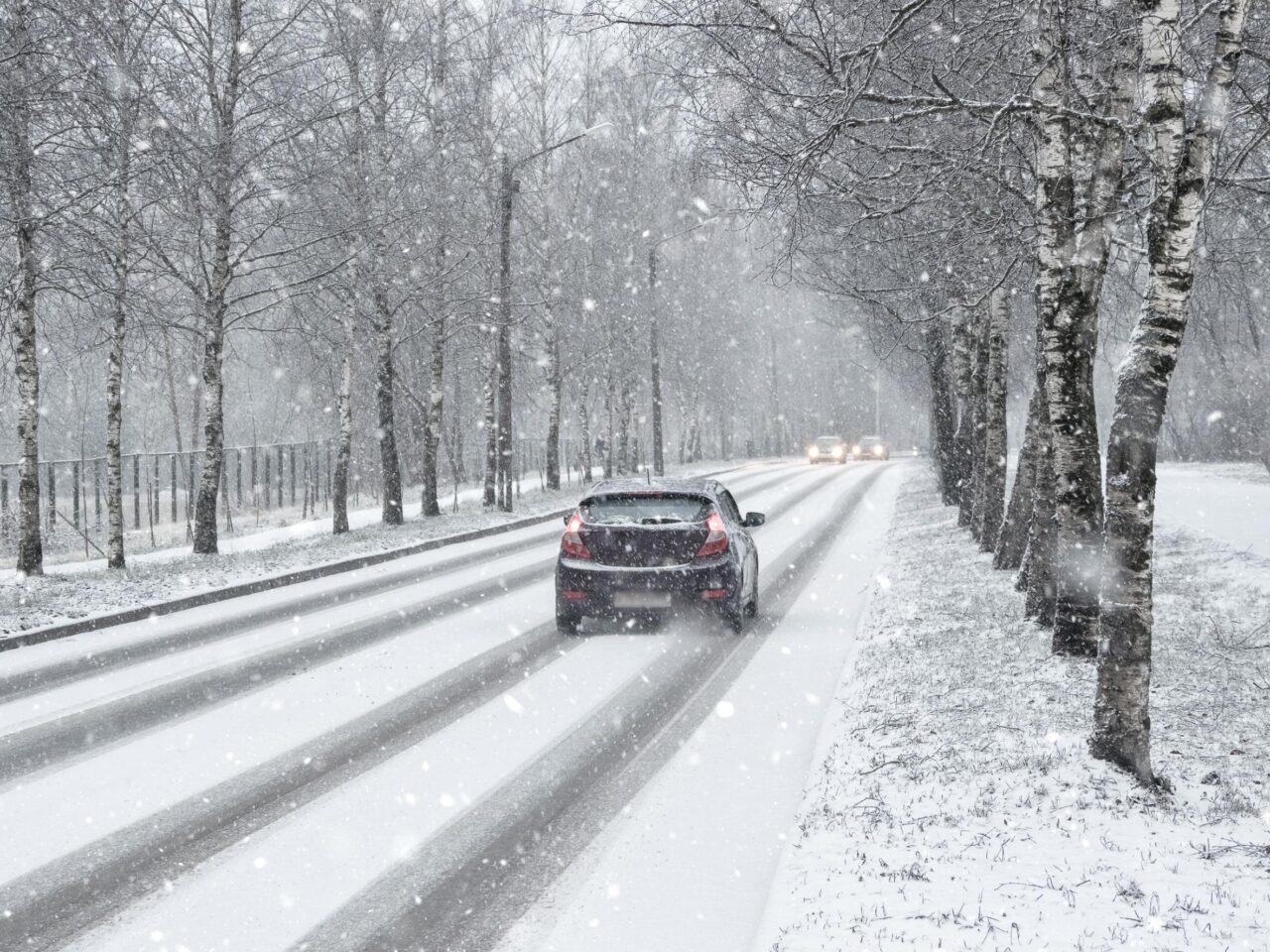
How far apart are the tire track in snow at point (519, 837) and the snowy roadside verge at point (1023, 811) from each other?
1.10m

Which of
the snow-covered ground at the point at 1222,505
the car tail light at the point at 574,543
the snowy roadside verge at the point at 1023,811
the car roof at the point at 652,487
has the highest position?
the car roof at the point at 652,487

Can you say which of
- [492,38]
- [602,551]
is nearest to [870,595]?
[602,551]

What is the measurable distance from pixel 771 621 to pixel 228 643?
5.72m

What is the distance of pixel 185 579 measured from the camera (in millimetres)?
15062

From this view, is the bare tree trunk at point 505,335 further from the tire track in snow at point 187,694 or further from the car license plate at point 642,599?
the car license plate at point 642,599

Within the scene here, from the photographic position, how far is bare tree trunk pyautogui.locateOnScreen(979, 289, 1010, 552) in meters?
14.9

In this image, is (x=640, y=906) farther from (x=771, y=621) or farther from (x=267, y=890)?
(x=771, y=621)

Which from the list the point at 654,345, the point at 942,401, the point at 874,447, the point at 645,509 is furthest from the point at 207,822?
the point at 874,447

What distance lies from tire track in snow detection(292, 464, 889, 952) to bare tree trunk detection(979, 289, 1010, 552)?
24.3 ft

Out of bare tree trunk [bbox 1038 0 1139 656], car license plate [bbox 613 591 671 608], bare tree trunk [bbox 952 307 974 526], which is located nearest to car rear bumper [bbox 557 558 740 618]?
car license plate [bbox 613 591 671 608]

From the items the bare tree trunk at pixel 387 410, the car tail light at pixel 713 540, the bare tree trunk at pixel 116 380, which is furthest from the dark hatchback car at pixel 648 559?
the bare tree trunk at pixel 387 410

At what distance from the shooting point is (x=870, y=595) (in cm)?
1384

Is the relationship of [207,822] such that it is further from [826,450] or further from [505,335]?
[826,450]

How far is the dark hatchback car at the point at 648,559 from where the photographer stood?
11234mm
